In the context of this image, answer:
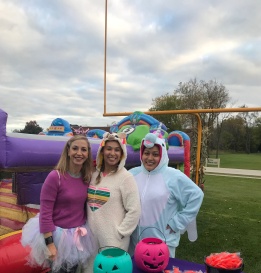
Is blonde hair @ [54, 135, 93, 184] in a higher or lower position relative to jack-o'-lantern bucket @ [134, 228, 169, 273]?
higher

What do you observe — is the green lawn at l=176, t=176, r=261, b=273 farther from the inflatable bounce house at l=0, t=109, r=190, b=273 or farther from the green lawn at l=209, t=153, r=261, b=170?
the green lawn at l=209, t=153, r=261, b=170

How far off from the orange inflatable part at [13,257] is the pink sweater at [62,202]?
0.95 m

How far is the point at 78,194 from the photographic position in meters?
2.51

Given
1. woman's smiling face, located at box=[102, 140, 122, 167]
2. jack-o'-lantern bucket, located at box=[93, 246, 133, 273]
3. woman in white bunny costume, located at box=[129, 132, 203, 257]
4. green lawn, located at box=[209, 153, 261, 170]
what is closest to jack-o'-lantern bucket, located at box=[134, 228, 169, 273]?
jack-o'-lantern bucket, located at box=[93, 246, 133, 273]

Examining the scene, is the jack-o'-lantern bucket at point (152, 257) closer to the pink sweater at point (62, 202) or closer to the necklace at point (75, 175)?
the pink sweater at point (62, 202)

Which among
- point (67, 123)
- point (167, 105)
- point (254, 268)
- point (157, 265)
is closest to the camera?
point (157, 265)

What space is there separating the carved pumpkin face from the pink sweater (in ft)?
1.95

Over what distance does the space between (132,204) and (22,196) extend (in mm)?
1826

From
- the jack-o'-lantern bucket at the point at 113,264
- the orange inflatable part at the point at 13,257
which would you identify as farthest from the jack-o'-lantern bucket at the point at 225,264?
the orange inflatable part at the point at 13,257

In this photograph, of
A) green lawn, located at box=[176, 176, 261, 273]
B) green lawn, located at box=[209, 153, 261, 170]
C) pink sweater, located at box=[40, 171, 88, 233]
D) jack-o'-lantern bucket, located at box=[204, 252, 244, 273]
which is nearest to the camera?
jack-o'-lantern bucket, located at box=[204, 252, 244, 273]

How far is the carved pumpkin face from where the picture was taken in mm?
2139

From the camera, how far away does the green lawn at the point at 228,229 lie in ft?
16.1

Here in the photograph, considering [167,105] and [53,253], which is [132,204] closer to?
[53,253]

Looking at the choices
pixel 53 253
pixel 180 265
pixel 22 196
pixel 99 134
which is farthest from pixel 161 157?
pixel 99 134
